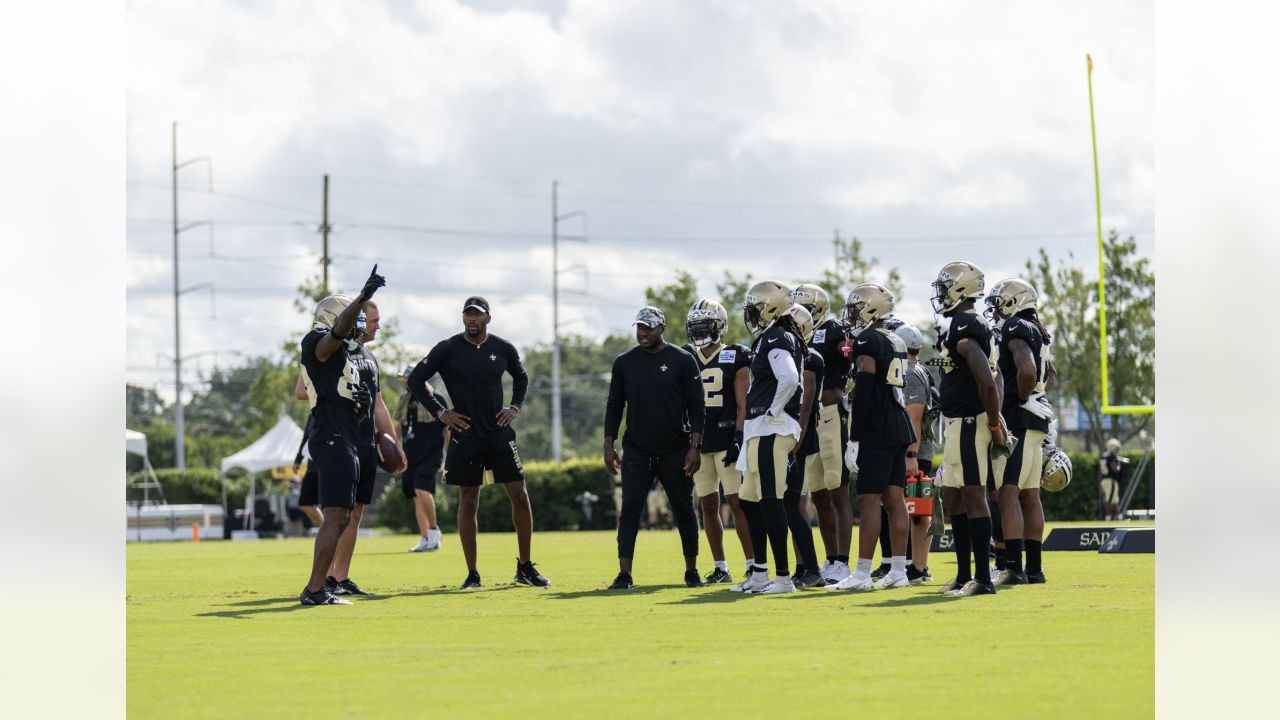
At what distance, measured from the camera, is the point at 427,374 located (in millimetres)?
14547

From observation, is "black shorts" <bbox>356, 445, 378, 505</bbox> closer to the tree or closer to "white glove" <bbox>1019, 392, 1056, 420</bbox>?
"white glove" <bbox>1019, 392, 1056, 420</bbox>

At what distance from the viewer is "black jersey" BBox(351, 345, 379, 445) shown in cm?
1305

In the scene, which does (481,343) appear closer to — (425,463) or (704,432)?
(704,432)

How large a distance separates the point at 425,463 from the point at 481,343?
7.64m

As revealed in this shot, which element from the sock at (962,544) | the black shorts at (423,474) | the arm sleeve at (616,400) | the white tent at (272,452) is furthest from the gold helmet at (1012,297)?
the white tent at (272,452)

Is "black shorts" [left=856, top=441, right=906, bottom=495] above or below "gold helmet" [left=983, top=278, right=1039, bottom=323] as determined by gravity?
below

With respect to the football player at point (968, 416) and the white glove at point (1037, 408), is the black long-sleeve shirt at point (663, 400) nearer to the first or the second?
the football player at point (968, 416)

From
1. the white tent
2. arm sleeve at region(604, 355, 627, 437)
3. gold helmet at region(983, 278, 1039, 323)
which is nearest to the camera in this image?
gold helmet at region(983, 278, 1039, 323)

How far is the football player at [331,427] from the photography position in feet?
40.5

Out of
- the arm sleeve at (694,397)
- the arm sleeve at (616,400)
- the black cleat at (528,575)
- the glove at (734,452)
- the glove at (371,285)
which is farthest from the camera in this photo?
the black cleat at (528,575)

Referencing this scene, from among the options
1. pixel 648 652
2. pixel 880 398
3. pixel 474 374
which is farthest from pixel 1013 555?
pixel 648 652

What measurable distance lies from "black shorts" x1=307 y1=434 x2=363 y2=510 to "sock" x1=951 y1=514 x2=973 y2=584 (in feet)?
15.6

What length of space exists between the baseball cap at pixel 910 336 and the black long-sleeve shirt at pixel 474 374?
3446 millimetres

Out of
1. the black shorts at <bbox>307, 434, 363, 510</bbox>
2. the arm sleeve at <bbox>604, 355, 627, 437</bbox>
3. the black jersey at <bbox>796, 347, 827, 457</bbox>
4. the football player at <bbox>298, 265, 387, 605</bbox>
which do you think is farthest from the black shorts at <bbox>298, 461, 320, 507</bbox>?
the black jersey at <bbox>796, 347, 827, 457</bbox>
